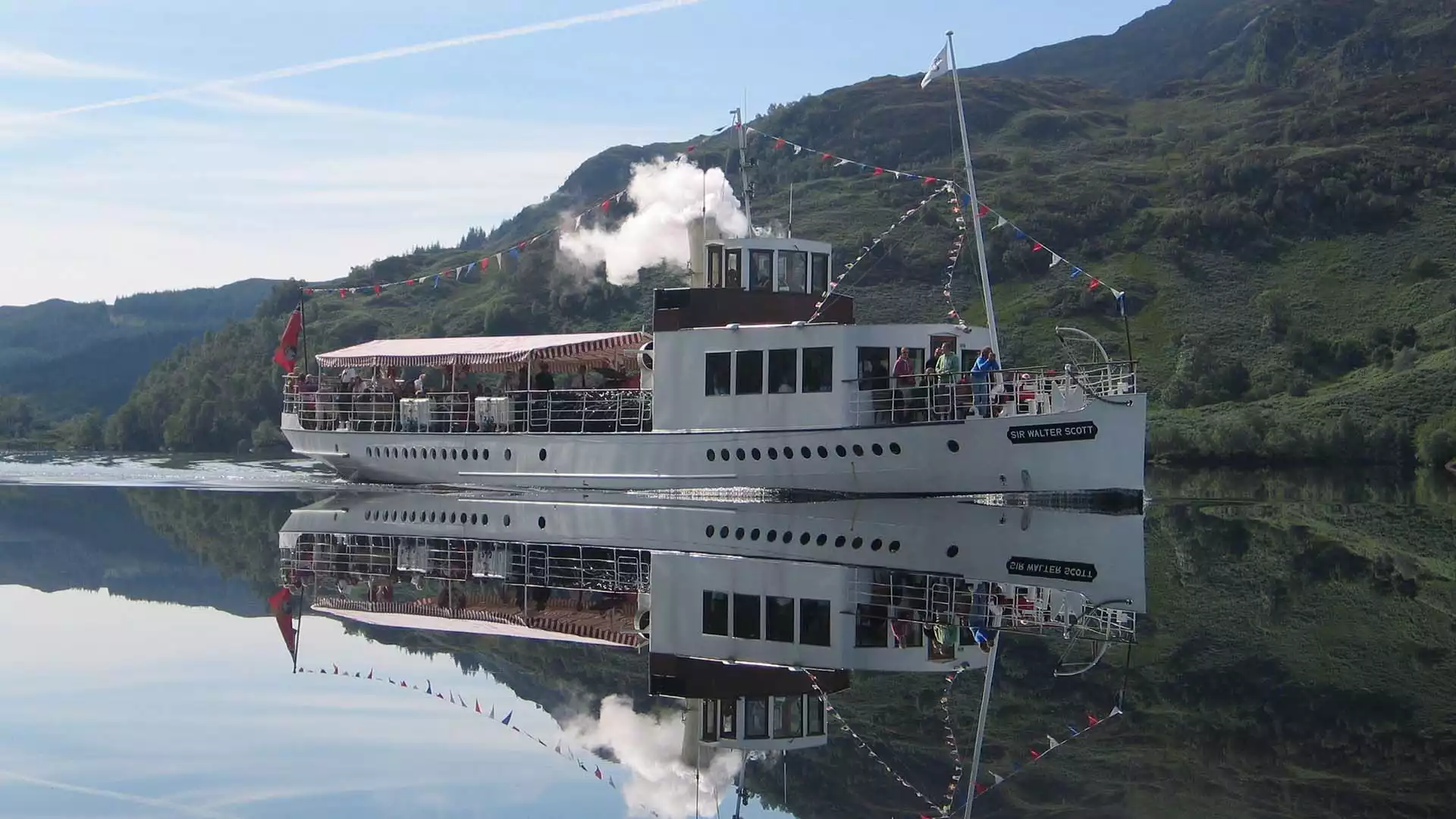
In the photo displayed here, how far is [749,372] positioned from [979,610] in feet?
52.1

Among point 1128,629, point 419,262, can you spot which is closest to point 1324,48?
point 419,262

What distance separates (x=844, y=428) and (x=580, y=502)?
545cm

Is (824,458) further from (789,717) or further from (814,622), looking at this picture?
(789,717)

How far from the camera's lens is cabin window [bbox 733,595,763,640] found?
500 inches

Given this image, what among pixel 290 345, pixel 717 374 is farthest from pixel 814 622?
pixel 290 345

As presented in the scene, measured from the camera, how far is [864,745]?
8906 mm

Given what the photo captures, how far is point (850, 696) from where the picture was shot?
10.4m

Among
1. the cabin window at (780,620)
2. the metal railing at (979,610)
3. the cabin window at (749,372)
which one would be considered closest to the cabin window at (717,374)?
the cabin window at (749,372)

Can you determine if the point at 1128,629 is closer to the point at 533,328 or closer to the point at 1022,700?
the point at 1022,700

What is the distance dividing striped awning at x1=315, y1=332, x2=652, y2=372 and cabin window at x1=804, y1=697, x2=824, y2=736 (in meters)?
22.3

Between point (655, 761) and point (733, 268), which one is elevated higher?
point (733, 268)

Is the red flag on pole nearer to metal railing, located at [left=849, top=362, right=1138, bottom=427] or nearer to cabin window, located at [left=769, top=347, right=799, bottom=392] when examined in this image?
cabin window, located at [left=769, top=347, right=799, bottom=392]

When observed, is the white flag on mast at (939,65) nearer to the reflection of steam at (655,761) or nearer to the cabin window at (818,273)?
the cabin window at (818,273)

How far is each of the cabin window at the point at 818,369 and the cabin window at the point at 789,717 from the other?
17626 mm
